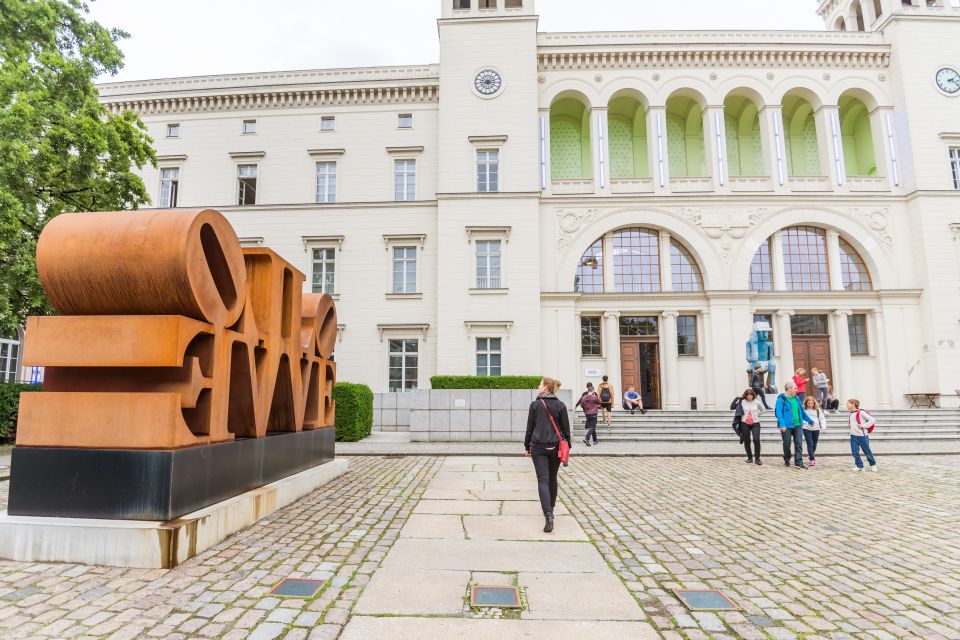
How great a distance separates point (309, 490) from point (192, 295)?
399cm

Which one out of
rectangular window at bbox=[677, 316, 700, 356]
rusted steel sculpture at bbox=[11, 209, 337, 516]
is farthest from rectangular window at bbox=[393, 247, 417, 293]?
rusted steel sculpture at bbox=[11, 209, 337, 516]

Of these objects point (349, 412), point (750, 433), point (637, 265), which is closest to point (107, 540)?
point (349, 412)

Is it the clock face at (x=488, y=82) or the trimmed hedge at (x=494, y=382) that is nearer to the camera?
the trimmed hedge at (x=494, y=382)

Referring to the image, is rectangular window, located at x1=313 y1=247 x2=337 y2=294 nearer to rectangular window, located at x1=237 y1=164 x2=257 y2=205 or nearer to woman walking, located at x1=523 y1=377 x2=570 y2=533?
rectangular window, located at x1=237 y1=164 x2=257 y2=205

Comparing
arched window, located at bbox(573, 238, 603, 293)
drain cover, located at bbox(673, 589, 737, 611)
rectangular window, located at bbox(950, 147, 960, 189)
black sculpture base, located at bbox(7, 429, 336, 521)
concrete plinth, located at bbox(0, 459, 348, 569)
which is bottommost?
drain cover, located at bbox(673, 589, 737, 611)

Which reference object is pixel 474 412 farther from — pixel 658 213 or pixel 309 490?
pixel 658 213

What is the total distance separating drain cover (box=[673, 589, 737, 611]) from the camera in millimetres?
3729

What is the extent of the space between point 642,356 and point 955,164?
1642cm

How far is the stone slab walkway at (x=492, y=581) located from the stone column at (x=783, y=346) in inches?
762

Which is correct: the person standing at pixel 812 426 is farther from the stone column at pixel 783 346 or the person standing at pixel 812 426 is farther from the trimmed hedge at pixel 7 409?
the trimmed hedge at pixel 7 409

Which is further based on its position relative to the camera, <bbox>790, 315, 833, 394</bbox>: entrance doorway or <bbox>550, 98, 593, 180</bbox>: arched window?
<bbox>550, 98, 593, 180</bbox>: arched window

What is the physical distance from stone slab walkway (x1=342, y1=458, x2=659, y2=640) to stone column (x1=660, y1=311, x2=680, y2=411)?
55.4ft

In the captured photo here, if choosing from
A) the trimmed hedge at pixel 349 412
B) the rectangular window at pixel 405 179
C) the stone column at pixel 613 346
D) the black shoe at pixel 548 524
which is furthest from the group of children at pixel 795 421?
the rectangular window at pixel 405 179

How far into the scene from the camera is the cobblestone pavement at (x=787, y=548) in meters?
3.57
